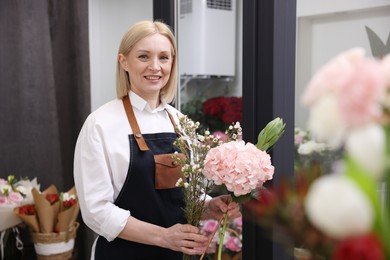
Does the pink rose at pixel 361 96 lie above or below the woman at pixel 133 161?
above

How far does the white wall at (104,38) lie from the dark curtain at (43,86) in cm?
20

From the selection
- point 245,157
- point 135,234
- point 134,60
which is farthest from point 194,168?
point 134,60

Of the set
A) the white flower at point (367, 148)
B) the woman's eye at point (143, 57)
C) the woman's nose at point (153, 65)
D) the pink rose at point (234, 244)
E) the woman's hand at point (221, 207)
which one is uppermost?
the woman's eye at point (143, 57)

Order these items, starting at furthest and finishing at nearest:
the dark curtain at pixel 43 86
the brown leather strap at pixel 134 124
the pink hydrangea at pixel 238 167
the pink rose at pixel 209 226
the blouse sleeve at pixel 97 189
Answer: the dark curtain at pixel 43 86 → the pink rose at pixel 209 226 → the brown leather strap at pixel 134 124 → the blouse sleeve at pixel 97 189 → the pink hydrangea at pixel 238 167

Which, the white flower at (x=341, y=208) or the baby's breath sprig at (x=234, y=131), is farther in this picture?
the baby's breath sprig at (x=234, y=131)

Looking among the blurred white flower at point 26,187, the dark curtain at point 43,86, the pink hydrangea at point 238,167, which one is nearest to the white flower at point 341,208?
the pink hydrangea at point 238,167

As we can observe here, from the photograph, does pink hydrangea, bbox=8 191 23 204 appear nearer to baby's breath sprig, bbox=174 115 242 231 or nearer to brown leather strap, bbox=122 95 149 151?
brown leather strap, bbox=122 95 149 151

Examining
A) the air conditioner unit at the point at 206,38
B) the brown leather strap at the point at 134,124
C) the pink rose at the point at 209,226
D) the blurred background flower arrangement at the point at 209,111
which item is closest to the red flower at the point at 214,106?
the blurred background flower arrangement at the point at 209,111

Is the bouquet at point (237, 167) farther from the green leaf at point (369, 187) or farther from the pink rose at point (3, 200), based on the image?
the pink rose at point (3, 200)

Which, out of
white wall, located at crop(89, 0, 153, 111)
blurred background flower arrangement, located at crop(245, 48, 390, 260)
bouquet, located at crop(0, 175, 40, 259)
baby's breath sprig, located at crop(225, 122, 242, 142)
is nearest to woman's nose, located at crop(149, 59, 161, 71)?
baby's breath sprig, located at crop(225, 122, 242, 142)

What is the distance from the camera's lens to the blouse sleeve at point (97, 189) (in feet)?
5.03

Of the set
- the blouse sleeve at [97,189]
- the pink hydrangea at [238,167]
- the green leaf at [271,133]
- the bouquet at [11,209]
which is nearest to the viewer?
the pink hydrangea at [238,167]

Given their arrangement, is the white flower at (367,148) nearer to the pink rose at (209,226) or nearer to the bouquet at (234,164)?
the bouquet at (234,164)

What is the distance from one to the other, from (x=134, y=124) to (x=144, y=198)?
259mm
